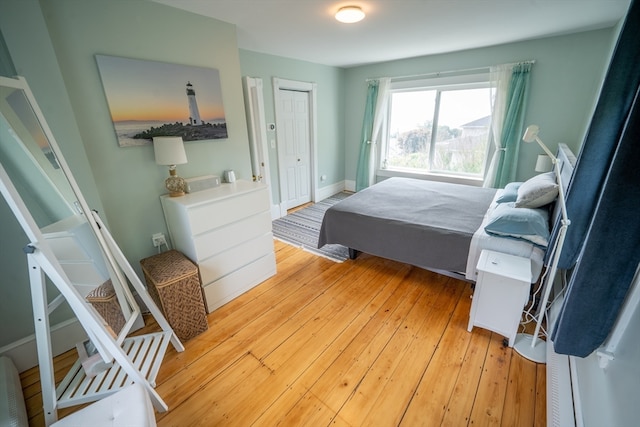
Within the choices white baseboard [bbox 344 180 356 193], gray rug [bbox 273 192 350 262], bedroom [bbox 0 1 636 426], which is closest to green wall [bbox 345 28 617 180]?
bedroom [bbox 0 1 636 426]

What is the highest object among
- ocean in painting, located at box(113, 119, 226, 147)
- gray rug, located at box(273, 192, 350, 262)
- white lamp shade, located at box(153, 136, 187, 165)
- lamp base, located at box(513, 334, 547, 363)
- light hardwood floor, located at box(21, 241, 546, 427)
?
ocean in painting, located at box(113, 119, 226, 147)

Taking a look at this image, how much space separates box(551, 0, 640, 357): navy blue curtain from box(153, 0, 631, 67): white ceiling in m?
1.45

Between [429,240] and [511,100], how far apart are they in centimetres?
262

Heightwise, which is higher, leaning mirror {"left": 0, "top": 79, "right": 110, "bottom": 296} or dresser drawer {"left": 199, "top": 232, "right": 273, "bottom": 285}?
leaning mirror {"left": 0, "top": 79, "right": 110, "bottom": 296}

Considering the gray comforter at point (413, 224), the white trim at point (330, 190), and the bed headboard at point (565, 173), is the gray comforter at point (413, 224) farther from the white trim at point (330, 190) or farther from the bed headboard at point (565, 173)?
the white trim at point (330, 190)

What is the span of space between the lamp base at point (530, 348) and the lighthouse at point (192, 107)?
9.82 feet

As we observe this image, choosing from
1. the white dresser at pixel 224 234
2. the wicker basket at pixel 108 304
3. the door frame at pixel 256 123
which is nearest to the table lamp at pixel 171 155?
the white dresser at pixel 224 234

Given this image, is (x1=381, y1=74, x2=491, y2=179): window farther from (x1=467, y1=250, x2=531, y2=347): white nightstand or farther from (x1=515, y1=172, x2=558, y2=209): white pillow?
(x1=467, y1=250, x2=531, y2=347): white nightstand

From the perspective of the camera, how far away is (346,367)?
5.27 feet

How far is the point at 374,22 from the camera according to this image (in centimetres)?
243

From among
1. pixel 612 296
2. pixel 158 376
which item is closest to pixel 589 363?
pixel 612 296

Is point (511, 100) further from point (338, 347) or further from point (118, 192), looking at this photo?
point (118, 192)

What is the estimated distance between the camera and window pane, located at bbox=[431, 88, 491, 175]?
3752mm

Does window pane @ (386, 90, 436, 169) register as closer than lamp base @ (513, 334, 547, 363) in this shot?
No
